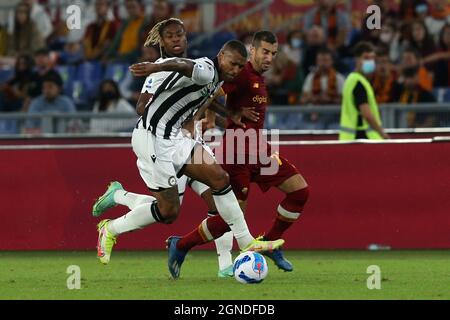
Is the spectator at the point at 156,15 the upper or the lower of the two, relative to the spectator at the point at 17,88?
upper

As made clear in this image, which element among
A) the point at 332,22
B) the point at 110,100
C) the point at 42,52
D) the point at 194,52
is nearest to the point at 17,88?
the point at 42,52

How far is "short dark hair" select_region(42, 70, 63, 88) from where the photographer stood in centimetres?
1762

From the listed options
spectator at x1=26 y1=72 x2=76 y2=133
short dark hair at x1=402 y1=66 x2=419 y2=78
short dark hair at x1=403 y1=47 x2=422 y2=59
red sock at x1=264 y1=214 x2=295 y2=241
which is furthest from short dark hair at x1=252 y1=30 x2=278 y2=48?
spectator at x1=26 y1=72 x2=76 y2=133

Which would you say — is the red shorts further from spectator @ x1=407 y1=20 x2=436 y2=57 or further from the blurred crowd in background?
spectator @ x1=407 y1=20 x2=436 y2=57

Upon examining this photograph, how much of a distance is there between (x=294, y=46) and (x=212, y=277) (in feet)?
25.9

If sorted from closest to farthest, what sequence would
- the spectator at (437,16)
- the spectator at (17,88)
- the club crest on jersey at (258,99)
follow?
1. the club crest on jersey at (258,99)
2. the spectator at (437,16)
3. the spectator at (17,88)

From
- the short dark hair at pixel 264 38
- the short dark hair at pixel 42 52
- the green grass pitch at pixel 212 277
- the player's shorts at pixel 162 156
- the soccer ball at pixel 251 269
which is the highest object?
the short dark hair at pixel 264 38

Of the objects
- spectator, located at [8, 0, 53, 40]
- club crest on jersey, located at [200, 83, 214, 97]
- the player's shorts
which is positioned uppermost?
spectator, located at [8, 0, 53, 40]

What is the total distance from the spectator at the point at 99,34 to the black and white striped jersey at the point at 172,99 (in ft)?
28.2

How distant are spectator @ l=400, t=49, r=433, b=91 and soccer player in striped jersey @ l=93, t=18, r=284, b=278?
6.66 meters

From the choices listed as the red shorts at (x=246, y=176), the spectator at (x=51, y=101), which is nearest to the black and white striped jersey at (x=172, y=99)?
the red shorts at (x=246, y=176)

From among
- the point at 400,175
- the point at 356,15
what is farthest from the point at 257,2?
the point at 400,175

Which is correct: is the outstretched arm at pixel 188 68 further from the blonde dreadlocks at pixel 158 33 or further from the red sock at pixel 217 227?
the red sock at pixel 217 227

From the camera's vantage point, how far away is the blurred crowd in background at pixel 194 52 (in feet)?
55.8
